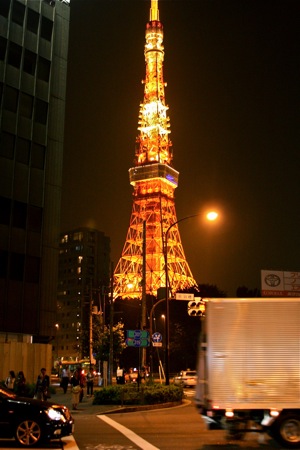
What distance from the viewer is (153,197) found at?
107 m

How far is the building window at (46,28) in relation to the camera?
37.4 m

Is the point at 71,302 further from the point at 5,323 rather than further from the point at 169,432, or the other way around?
the point at 169,432

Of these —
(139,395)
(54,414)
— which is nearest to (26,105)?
(139,395)

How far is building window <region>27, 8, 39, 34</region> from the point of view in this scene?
36500mm

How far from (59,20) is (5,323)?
2045 cm

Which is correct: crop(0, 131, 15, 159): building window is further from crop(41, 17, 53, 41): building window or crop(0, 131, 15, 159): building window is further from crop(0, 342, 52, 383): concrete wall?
crop(0, 342, 52, 383): concrete wall

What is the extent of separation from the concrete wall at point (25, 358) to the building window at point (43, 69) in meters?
16.8

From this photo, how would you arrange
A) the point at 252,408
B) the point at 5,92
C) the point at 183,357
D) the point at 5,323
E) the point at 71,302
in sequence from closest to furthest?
the point at 252,408 < the point at 5,323 < the point at 5,92 < the point at 183,357 < the point at 71,302

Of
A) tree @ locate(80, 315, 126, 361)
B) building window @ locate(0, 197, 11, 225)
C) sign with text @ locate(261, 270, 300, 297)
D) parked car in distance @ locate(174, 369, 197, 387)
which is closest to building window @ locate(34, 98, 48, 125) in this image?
building window @ locate(0, 197, 11, 225)

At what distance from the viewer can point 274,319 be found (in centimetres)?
1173

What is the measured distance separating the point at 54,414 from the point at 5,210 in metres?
22.6

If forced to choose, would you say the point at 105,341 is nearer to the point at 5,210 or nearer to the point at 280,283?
the point at 280,283

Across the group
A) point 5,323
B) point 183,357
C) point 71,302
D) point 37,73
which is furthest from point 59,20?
point 71,302

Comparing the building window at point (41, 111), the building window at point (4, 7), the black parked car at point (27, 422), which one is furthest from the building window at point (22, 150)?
the black parked car at point (27, 422)
